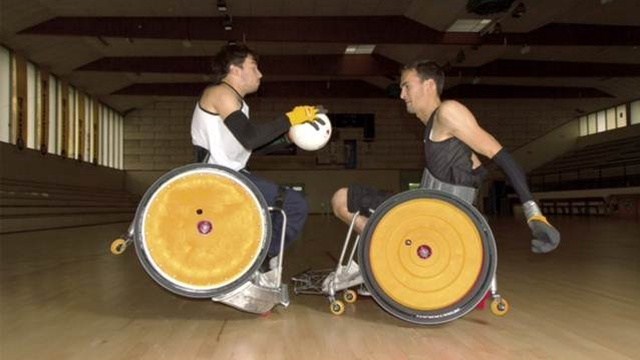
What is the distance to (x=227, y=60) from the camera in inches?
127

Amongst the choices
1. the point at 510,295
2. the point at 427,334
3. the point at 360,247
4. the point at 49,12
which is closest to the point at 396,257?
the point at 360,247

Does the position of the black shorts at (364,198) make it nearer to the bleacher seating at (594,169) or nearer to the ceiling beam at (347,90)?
the bleacher seating at (594,169)

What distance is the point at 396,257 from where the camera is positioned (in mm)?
2682

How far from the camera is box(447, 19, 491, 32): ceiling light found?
14602 millimetres

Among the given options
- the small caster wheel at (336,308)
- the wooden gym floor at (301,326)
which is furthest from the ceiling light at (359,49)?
the small caster wheel at (336,308)

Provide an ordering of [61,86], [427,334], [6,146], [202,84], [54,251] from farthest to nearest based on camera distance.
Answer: [202,84] → [61,86] → [6,146] → [54,251] → [427,334]

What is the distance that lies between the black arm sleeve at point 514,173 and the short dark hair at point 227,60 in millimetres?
1457

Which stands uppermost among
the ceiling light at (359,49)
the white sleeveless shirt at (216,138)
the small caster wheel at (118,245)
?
the ceiling light at (359,49)

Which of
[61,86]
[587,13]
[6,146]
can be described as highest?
[587,13]

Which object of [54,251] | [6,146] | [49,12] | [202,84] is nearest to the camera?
[54,251]

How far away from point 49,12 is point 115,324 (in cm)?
1243

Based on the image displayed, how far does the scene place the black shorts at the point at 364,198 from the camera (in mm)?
3053

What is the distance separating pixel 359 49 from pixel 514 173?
51.8ft

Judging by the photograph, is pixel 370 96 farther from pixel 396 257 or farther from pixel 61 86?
pixel 396 257
